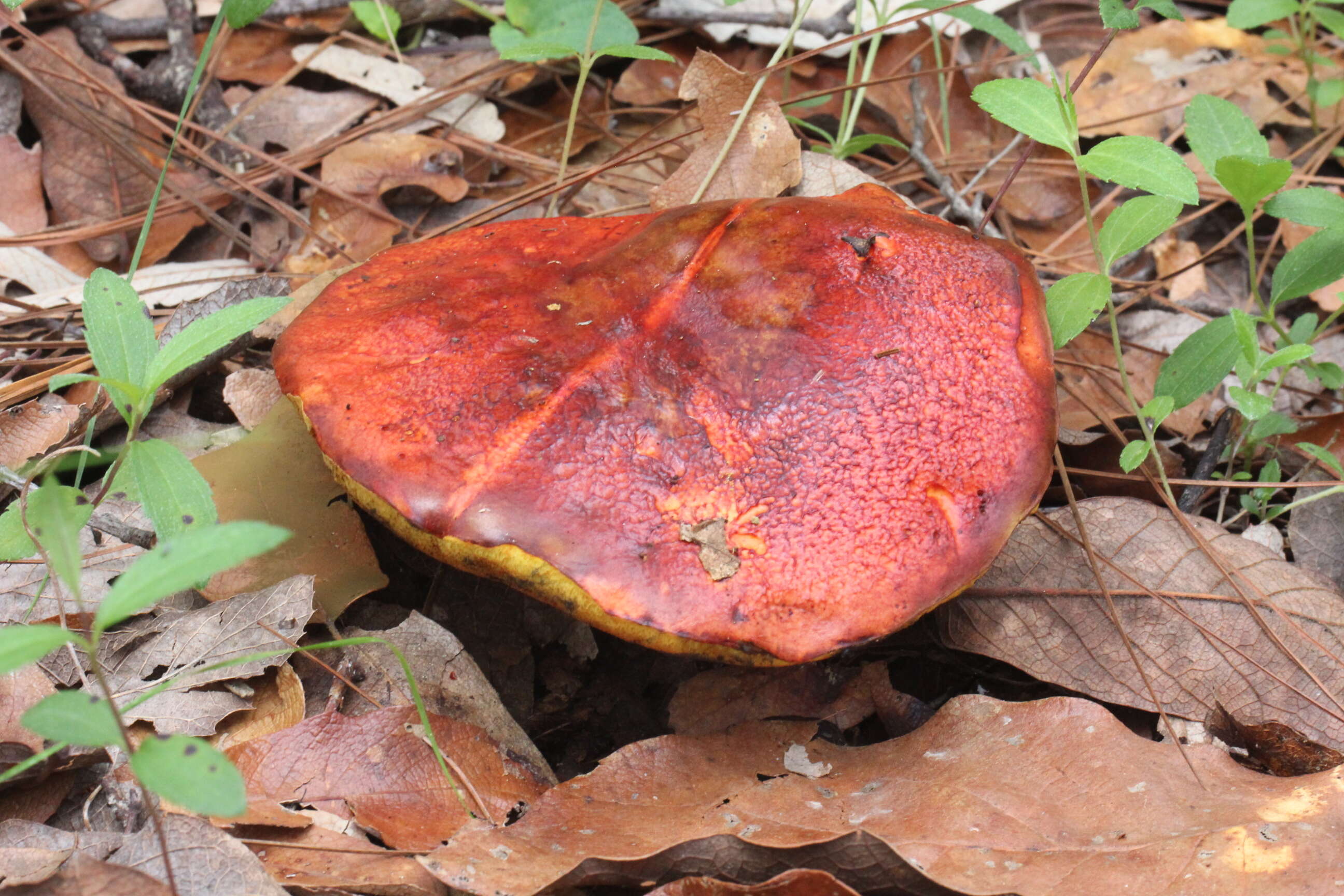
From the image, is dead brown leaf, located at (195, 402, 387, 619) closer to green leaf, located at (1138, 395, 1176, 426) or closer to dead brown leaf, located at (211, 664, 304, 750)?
dead brown leaf, located at (211, 664, 304, 750)

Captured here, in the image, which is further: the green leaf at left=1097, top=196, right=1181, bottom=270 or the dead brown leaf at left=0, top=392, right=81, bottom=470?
the dead brown leaf at left=0, top=392, right=81, bottom=470

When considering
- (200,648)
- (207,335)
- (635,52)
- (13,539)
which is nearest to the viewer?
(207,335)

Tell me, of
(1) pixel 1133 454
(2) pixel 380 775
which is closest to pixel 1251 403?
(1) pixel 1133 454

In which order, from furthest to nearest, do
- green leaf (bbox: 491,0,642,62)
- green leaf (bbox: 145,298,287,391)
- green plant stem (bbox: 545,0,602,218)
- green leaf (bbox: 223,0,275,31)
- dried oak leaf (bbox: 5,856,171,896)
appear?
1. green leaf (bbox: 491,0,642,62)
2. green plant stem (bbox: 545,0,602,218)
3. green leaf (bbox: 223,0,275,31)
4. green leaf (bbox: 145,298,287,391)
5. dried oak leaf (bbox: 5,856,171,896)

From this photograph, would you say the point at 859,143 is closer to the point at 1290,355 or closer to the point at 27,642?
the point at 1290,355

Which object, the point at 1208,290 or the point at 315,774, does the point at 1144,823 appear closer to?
the point at 315,774

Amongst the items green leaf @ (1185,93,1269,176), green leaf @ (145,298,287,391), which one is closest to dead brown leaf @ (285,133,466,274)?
green leaf @ (145,298,287,391)

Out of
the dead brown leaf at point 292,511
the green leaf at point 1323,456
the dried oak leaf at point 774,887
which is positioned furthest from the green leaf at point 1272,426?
the dead brown leaf at point 292,511
